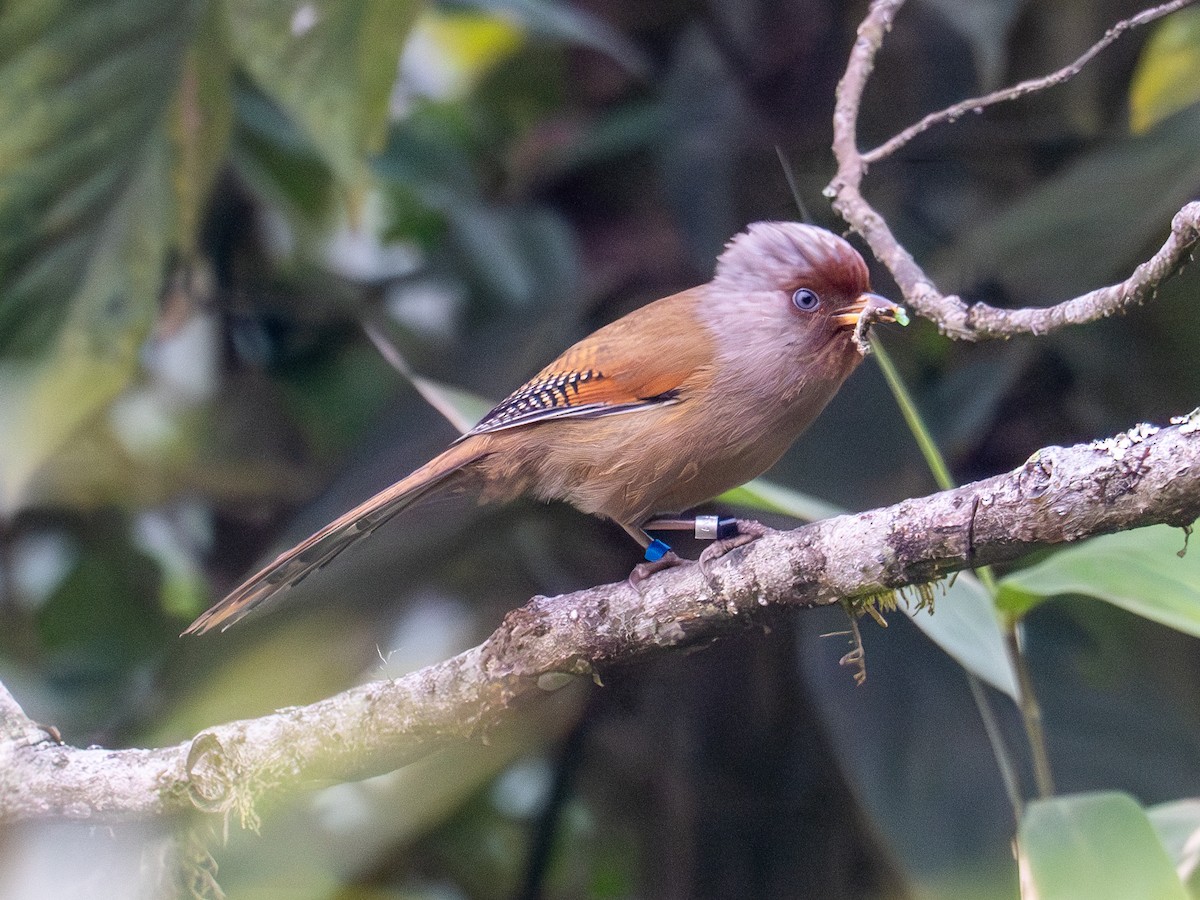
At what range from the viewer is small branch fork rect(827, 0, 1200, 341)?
139 cm

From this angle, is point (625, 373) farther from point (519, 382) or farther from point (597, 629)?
point (519, 382)

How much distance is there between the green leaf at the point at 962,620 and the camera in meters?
2.11

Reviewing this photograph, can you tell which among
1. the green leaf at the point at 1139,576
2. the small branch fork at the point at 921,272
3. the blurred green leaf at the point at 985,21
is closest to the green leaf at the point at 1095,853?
the green leaf at the point at 1139,576

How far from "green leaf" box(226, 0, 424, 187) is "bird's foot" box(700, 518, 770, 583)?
1560 millimetres

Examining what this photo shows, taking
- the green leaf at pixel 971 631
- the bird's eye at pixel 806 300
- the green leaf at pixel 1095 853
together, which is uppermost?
the bird's eye at pixel 806 300

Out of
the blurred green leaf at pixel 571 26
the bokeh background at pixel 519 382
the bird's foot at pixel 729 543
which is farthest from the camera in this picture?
the blurred green leaf at pixel 571 26

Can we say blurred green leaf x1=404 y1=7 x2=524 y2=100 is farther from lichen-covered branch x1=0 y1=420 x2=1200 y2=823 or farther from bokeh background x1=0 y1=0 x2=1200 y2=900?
lichen-covered branch x1=0 y1=420 x2=1200 y2=823

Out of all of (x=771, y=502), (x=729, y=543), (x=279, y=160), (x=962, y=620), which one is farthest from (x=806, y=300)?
(x=279, y=160)

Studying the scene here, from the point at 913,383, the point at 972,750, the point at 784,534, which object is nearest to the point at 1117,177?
the point at 913,383

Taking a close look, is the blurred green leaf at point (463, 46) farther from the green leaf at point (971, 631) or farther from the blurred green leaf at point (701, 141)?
the green leaf at point (971, 631)

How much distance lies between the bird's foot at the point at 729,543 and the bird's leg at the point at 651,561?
0.09m

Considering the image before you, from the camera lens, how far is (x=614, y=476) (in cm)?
215

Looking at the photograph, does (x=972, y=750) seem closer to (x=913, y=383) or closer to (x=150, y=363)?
(x=913, y=383)

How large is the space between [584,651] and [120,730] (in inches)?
76.6
